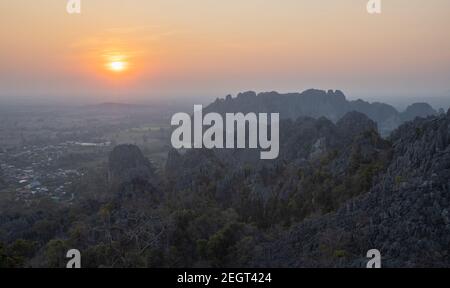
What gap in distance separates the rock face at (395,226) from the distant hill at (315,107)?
68669 mm

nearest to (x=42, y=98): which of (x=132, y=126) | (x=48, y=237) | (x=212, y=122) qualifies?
(x=132, y=126)

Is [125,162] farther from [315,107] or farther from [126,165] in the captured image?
[315,107]

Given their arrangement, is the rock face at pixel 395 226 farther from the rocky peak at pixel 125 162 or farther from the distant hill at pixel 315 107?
the distant hill at pixel 315 107

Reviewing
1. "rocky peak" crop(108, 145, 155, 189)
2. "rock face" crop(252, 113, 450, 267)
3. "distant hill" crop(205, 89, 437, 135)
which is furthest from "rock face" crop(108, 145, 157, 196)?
"distant hill" crop(205, 89, 437, 135)

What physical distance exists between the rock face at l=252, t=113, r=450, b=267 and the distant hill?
68.7m

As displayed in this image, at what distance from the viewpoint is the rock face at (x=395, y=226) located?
40.7ft

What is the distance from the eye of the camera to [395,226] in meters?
13.6

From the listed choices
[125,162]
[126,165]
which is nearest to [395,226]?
[126,165]

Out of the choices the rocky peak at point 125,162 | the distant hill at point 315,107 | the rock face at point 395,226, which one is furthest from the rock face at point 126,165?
the distant hill at point 315,107

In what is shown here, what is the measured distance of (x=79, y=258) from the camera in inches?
583

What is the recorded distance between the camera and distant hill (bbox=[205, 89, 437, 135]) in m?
90.1

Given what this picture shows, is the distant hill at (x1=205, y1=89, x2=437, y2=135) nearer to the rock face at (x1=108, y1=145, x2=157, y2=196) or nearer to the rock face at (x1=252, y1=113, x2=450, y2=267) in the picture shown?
the rock face at (x1=108, y1=145, x2=157, y2=196)

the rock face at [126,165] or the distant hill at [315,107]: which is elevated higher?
the distant hill at [315,107]
